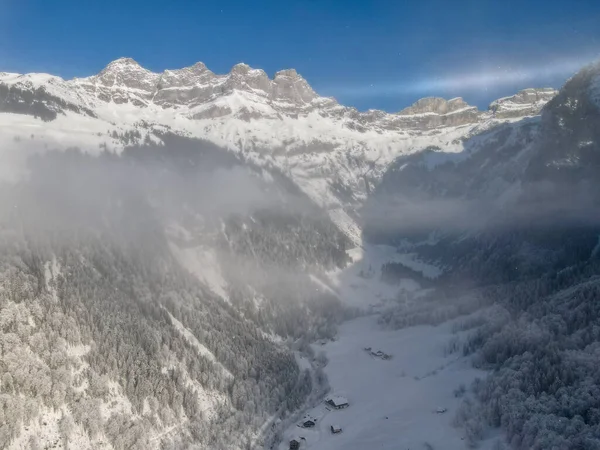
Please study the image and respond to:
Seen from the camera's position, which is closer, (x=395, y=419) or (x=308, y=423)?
(x=395, y=419)

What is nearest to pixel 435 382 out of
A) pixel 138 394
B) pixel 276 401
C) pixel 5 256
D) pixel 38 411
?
pixel 276 401

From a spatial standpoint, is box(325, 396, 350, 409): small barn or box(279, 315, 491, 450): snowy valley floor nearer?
box(279, 315, 491, 450): snowy valley floor

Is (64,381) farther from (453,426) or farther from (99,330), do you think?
(453,426)

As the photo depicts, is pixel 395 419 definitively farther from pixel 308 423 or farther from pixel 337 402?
pixel 308 423

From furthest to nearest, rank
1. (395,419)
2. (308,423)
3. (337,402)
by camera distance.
Answer: (337,402)
(308,423)
(395,419)

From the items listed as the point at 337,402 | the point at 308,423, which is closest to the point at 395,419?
the point at 337,402

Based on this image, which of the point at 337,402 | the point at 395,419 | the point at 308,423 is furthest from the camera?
the point at 337,402

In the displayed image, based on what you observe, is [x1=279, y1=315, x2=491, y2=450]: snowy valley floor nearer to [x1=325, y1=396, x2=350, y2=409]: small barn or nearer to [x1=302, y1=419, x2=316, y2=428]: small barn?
[x1=302, y1=419, x2=316, y2=428]: small barn

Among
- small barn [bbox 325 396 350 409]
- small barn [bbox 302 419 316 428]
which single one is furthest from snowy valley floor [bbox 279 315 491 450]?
small barn [bbox 325 396 350 409]
